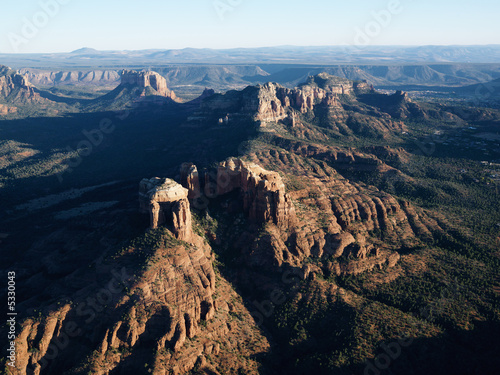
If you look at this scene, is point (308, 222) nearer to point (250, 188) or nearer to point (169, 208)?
point (250, 188)

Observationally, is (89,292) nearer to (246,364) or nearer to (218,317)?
(218,317)

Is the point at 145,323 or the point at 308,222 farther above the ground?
the point at 308,222

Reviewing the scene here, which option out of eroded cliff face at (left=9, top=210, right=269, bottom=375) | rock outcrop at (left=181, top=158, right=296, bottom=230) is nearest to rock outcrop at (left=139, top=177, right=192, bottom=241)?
eroded cliff face at (left=9, top=210, right=269, bottom=375)

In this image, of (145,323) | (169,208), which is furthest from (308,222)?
(145,323)

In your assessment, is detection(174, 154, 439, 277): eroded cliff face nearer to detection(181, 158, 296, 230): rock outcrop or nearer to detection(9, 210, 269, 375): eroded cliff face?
detection(181, 158, 296, 230): rock outcrop

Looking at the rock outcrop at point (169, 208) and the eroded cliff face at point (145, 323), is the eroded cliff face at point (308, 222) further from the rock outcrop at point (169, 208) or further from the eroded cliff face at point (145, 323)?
the eroded cliff face at point (145, 323)

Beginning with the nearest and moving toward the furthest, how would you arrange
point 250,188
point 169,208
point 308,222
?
point 169,208
point 250,188
point 308,222

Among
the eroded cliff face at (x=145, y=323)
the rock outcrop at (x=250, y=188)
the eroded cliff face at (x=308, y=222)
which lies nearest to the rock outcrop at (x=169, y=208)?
the eroded cliff face at (x=145, y=323)

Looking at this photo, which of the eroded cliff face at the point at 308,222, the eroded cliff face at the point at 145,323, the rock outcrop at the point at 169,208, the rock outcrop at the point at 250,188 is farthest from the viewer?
the rock outcrop at the point at 250,188
